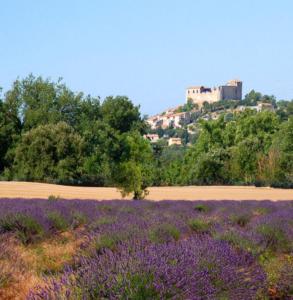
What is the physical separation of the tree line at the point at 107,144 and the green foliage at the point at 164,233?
136 feet

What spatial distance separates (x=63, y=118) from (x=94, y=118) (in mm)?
4170

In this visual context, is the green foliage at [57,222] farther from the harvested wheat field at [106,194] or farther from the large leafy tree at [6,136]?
the large leafy tree at [6,136]

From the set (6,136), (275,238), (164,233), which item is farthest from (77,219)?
(6,136)

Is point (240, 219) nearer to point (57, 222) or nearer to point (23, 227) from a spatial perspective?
point (57, 222)

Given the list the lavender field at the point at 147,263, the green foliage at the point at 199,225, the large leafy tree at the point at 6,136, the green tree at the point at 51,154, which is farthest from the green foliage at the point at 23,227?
the large leafy tree at the point at 6,136

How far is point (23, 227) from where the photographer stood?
11.5 m

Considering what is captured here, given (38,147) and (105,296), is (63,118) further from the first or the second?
(105,296)

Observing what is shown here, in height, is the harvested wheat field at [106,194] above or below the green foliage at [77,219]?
below

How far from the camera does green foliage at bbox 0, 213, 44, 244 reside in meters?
11.3

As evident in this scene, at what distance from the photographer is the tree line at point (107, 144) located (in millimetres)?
59594

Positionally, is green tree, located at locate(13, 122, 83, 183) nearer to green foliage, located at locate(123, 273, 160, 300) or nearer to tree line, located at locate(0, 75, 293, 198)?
tree line, located at locate(0, 75, 293, 198)

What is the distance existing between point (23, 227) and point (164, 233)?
2.98 metres

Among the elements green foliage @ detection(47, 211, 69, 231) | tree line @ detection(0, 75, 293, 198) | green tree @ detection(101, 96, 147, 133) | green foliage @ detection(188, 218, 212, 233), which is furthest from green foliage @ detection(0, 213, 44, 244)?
green tree @ detection(101, 96, 147, 133)

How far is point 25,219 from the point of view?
38.1 feet
